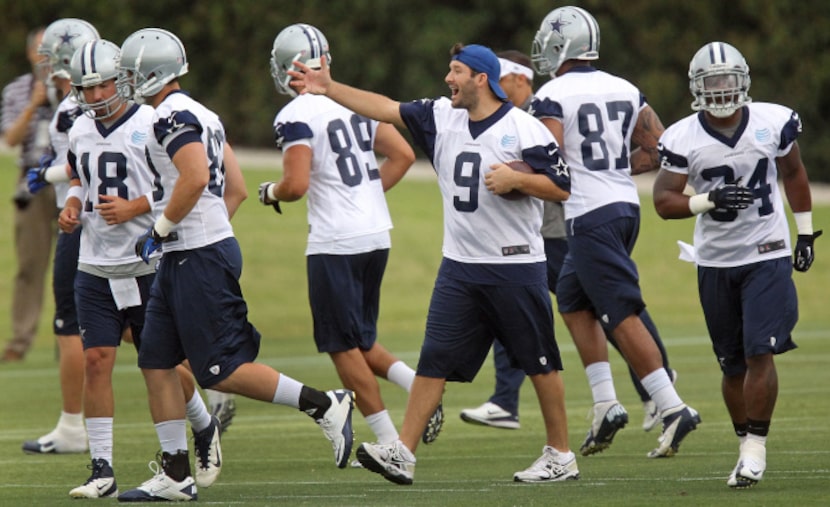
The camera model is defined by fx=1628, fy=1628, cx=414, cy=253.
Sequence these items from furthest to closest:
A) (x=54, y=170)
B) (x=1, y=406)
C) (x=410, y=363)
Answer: (x=410, y=363) < (x=1, y=406) < (x=54, y=170)

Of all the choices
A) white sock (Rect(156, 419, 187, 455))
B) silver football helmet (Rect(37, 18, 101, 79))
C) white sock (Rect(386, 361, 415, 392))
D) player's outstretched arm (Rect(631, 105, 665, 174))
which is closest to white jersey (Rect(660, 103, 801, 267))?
player's outstretched arm (Rect(631, 105, 665, 174))

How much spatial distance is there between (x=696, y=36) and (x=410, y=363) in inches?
682

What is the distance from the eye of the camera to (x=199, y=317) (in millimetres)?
7328

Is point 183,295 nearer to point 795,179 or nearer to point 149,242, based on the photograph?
point 149,242

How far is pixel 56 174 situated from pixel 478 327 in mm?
2741

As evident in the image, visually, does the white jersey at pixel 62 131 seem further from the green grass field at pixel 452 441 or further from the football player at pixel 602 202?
the football player at pixel 602 202

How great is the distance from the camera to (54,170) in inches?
357

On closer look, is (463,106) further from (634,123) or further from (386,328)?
(386,328)

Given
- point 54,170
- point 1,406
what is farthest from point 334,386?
point 54,170

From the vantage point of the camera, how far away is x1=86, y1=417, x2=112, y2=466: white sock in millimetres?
7797

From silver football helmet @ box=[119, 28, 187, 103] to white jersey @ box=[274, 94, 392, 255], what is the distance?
1.40m

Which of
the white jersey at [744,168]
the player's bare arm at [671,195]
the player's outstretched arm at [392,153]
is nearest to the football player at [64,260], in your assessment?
the player's outstretched arm at [392,153]

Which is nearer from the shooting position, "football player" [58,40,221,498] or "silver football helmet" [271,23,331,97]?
"football player" [58,40,221,498]

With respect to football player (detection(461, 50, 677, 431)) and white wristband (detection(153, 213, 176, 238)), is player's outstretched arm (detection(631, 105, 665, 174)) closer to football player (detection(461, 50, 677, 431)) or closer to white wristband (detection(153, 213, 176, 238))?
football player (detection(461, 50, 677, 431))
